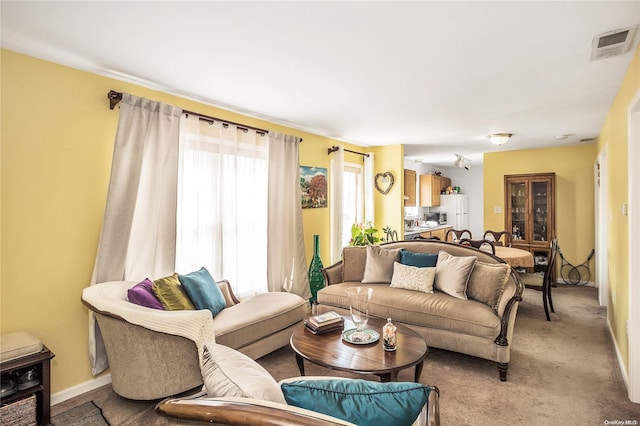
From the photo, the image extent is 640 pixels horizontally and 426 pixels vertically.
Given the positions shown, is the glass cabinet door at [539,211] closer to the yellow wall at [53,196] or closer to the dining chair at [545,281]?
the dining chair at [545,281]

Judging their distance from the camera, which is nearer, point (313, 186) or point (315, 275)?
point (315, 275)

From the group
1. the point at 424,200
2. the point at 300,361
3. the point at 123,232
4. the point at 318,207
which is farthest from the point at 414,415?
the point at 424,200

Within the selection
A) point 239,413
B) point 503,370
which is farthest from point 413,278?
point 239,413

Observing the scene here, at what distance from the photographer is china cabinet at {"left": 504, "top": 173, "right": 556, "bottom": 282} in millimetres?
6035

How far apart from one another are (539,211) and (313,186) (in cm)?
431

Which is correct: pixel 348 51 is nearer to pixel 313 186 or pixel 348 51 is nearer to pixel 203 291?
pixel 203 291

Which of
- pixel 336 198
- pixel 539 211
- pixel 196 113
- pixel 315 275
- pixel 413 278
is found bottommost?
pixel 315 275

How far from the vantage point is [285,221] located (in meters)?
4.26

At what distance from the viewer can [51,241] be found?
244cm

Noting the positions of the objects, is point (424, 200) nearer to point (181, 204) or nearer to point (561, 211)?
point (561, 211)

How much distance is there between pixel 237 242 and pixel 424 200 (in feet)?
19.7

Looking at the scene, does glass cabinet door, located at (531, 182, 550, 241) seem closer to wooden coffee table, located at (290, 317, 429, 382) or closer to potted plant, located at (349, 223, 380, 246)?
potted plant, located at (349, 223, 380, 246)

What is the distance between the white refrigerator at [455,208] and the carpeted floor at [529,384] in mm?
5233

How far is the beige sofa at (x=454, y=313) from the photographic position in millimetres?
2801
